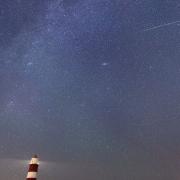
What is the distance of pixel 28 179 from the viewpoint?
623 centimetres

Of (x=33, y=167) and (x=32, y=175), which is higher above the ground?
(x=33, y=167)

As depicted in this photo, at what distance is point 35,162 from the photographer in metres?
6.38

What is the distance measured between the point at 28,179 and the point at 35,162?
268 millimetres

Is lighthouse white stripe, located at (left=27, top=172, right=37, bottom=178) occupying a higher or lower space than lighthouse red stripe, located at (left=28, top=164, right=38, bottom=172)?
lower

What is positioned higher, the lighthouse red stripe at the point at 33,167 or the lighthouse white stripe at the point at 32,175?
the lighthouse red stripe at the point at 33,167
